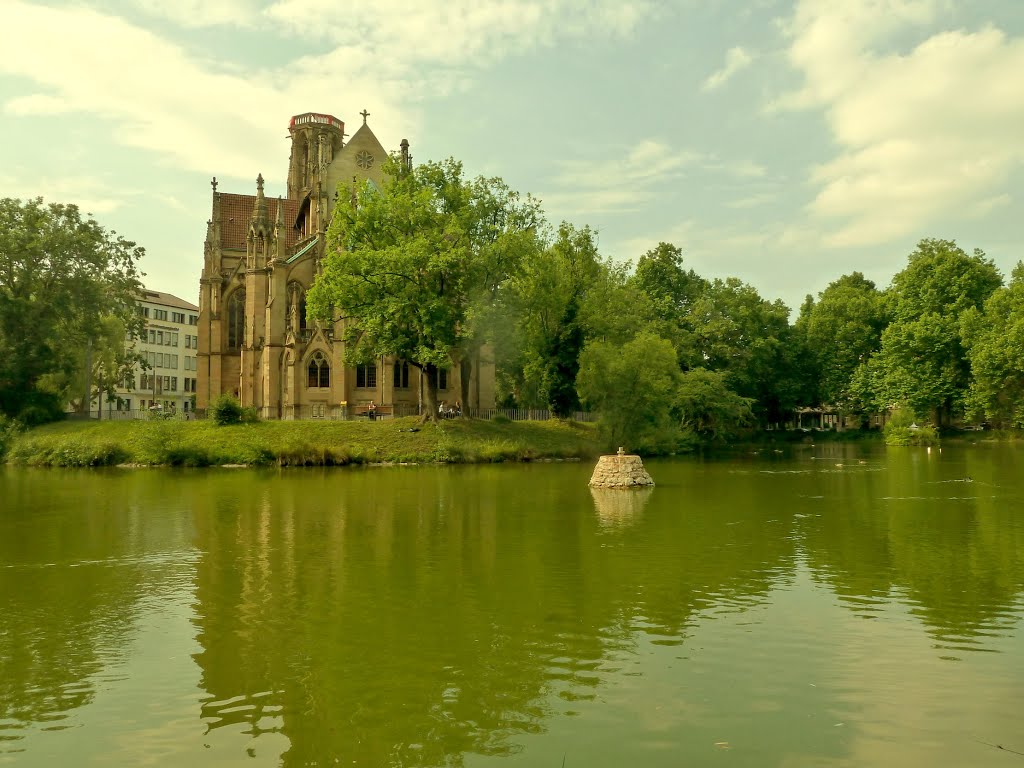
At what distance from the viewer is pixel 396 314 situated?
1987 inches

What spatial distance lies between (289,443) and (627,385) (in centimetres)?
2157

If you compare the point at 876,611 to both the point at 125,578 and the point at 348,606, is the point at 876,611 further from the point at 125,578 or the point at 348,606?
the point at 125,578

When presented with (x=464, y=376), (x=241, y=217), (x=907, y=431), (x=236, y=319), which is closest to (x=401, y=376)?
(x=464, y=376)

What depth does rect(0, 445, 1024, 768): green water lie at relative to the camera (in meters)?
6.87

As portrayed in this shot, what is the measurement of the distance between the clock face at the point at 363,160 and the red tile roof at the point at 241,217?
949cm

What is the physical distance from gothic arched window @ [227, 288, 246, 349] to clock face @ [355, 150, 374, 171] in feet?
49.3

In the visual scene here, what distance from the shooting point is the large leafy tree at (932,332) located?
73.4 m

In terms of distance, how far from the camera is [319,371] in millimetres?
62094

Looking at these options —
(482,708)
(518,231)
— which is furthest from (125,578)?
(518,231)

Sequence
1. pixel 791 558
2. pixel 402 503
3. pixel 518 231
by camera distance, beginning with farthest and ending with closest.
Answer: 1. pixel 518 231
2. pixel 402 503
3. pixel 791 558

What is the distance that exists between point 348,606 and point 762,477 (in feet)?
90.5

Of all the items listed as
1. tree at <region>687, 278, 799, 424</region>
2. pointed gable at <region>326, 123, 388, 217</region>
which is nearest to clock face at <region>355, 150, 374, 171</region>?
pointed gable at <region>326, 123, 388, 217</region>

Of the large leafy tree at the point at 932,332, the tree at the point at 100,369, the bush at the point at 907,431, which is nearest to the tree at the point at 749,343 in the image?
the large leafy tree at the point at 932,332

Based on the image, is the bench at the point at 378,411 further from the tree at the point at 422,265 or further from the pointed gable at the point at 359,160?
the pointed gable at the point at 359,160
